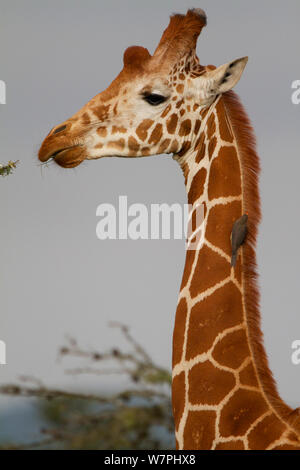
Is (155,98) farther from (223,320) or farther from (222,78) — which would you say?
(223,320)

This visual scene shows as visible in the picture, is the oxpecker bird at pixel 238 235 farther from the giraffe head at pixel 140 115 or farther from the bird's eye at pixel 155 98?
the bird's eye at pixel 155 98

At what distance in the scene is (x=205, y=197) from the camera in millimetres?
5828

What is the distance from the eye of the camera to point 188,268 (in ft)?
19.2

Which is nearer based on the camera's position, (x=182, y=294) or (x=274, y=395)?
(x=274, y=395)

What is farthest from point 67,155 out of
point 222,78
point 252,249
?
point 252,249

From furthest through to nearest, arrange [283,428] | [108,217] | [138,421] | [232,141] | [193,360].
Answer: [138,421] → [108,217] → [232,141] → [193,360] → [283,428]

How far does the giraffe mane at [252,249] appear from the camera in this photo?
527 centimetres

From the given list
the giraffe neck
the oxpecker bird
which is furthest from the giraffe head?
the oxpecker bird

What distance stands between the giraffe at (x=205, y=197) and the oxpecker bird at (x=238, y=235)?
0.15 ft

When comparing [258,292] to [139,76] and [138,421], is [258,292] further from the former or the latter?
[138,421]

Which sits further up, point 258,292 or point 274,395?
point 258,292

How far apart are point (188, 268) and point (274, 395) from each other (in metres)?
1.14

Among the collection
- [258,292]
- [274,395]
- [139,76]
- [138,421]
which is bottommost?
[138,421]
